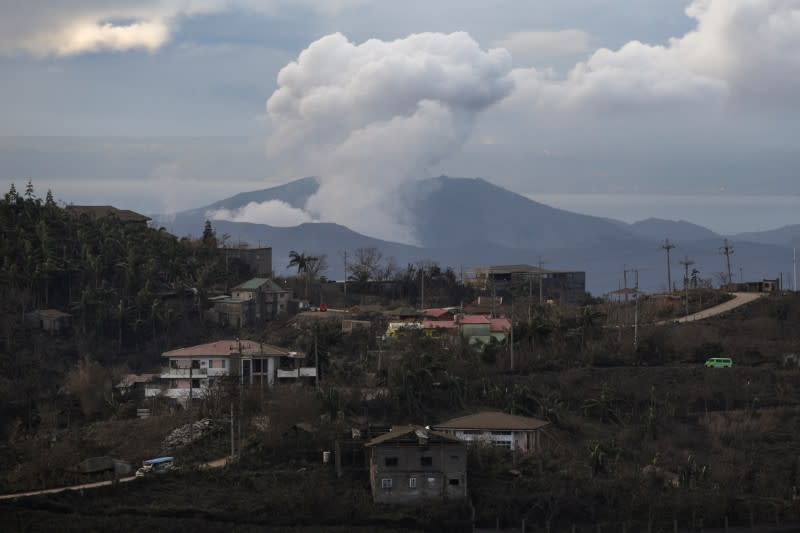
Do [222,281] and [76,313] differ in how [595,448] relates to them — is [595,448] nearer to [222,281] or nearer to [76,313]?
[76,313]

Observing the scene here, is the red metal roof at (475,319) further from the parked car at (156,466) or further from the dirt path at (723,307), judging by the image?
the parked car at (156,466)

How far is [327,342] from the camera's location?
157 ft

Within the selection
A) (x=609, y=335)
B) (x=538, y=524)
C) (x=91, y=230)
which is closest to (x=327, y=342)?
(x=609, y=335)

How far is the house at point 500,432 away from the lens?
36719 millimetres

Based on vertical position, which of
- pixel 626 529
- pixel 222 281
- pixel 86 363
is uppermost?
pixel 222 281

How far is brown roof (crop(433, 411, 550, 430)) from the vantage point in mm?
36875

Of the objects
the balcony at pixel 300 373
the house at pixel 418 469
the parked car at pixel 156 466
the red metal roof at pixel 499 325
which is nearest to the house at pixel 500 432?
the house at pixel 418 469

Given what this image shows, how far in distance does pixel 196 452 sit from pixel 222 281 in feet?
A: 105

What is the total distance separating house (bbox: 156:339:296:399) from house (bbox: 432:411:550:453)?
1059cm

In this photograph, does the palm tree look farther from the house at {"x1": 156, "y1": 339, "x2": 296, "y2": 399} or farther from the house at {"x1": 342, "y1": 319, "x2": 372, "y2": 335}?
the house at {"x1": 156, "y1": 339, "x2": 296, "y2": 399}

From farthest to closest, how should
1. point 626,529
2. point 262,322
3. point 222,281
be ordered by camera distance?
point 222,281 → point 262,322 → point 626,529

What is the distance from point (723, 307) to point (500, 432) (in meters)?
29.3

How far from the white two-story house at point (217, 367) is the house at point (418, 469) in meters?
13.0

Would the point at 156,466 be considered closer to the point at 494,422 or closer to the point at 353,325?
the point at 494,422
